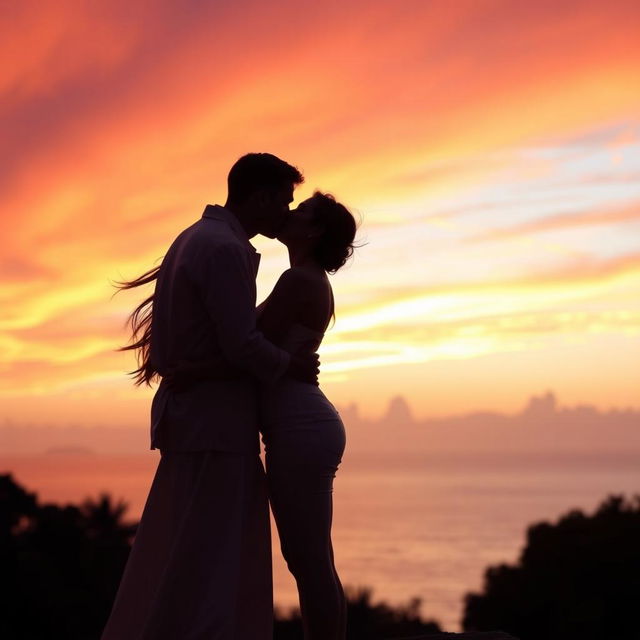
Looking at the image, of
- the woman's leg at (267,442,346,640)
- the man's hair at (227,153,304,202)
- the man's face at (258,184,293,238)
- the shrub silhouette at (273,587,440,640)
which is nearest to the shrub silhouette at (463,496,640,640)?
the shrub silhouette at (273,587,440,640)

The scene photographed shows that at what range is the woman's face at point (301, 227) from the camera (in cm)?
478

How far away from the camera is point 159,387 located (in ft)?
15.6

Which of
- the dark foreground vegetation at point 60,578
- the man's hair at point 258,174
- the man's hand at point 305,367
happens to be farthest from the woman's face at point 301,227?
the dark foreground vegetation at point 60,578

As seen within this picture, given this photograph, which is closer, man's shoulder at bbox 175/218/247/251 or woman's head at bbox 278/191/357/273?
man's shoulder at bbox 175/218/247/251

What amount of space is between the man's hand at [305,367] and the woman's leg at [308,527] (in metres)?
0.34

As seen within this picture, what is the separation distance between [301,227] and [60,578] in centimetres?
3323

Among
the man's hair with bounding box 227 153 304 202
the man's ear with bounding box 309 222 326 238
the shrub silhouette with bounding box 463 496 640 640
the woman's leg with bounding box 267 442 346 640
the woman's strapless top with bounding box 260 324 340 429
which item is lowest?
the shrub silhouette with bounding box 463 496 640 640

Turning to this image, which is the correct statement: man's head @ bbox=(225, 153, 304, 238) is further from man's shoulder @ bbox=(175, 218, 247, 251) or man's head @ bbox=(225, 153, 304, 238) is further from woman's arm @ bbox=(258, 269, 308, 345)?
woman's arm @ bbox=(258, 269, 308, 345)

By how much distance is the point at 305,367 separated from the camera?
15.3ft

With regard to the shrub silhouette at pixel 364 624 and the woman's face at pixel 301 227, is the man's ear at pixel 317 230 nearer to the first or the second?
the woman's face at pixel 301 227

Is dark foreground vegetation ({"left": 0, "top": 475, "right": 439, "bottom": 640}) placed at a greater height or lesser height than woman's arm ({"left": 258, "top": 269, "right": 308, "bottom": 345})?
lesser

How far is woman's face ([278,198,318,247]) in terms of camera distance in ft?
15.7

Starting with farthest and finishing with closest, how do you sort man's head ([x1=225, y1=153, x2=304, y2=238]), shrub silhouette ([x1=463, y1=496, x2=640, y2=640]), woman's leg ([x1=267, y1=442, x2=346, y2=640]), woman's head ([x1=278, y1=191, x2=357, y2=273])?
shrub silhouette ([x1=463, y1=496, x2=640, y2=640])
woman's head ([x1=278, y1=191, x2=357, y2=273])
man's head ([x1=225, y1=153, x2=304, y2=238])
woman's leg ([x1=267, y1=442, x2=346, y2=640])

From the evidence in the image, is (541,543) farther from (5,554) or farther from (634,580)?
(5,554)
